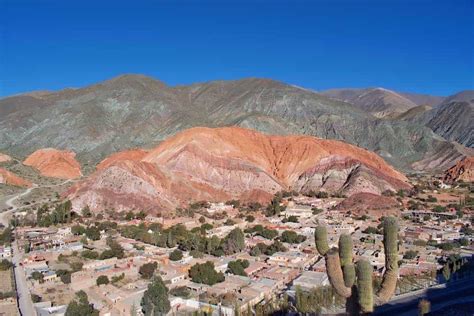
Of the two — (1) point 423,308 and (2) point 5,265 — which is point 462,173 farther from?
(2) point 5,265

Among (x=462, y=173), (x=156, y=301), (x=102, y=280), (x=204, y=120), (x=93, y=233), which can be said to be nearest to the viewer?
(x=156, y=301)

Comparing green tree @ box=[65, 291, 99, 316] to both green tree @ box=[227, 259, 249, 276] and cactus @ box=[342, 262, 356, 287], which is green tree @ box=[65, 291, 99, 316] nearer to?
green tree @ box=[227, 259, 249, 276]

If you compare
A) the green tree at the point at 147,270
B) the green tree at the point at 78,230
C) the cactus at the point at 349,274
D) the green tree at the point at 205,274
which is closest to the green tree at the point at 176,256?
the green tree at the point at 147,270

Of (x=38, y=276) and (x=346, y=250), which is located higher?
(x=346, y=250)

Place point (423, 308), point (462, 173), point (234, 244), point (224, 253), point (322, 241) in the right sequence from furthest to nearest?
point (462, 173) → point (234, 244) → point (224, 253) → point (423, 308) → point (322, 241)

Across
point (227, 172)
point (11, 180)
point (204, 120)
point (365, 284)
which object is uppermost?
point (204, 120)

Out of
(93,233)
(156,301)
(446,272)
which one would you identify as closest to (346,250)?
(156,301)

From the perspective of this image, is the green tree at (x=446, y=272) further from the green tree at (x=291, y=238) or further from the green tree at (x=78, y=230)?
the green tree at (x=78, y=230)

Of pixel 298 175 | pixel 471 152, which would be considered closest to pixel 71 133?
pixel 298 175

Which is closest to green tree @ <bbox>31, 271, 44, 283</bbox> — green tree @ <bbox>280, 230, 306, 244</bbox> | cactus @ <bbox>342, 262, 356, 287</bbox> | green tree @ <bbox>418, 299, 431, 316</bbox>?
green tree @ <bbox>280, 230, 306, 244</bbox>
